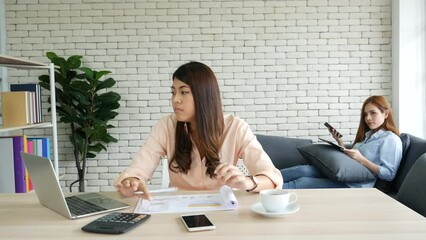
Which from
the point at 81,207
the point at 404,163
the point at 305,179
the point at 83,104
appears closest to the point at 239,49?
the point at 305,179

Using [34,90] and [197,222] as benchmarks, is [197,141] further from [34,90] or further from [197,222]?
[34,90]

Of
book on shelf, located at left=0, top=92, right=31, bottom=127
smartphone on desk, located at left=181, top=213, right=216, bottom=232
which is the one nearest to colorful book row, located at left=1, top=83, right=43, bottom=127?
book on shelf, located at left=0, top=92, right=31, bottom=127

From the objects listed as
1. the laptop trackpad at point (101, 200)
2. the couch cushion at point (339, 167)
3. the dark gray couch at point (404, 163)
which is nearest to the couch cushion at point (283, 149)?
the dark gray couch at point (404, 163)

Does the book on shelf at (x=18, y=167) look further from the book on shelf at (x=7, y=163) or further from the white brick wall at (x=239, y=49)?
the white brick wall at (x=239, y=49)

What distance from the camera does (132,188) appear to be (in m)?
1.67

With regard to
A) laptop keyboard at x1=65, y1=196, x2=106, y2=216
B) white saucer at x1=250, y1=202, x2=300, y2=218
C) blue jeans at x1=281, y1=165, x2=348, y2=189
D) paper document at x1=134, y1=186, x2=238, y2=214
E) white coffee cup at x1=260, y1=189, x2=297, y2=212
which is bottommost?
blue jeans at x1=281, y1=165, x2=348, y2=189

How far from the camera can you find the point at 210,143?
204 cm

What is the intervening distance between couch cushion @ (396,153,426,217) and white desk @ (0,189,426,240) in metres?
0.22

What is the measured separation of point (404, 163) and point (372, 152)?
0.25 meters

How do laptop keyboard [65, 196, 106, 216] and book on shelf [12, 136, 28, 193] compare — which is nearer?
laptop keyboard [65, 196, 106, 216]

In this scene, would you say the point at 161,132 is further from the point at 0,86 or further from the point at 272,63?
the point at 0,86

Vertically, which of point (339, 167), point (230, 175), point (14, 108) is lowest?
point (339, 167)

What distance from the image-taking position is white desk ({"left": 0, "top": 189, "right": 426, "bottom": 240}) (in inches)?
47.2

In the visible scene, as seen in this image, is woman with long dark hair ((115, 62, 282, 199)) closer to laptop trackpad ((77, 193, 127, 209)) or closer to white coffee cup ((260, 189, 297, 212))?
laptop trackpad ((77, 193, 127, 209))
